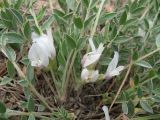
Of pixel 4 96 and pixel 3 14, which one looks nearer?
pixel 3 14

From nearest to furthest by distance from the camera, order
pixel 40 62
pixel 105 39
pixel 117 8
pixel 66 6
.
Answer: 1. pixel 40 62
2. pixel 105 39
3. pixel 66 6
4. pixel 117 8

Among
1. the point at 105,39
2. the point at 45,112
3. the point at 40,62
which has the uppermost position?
the point at 105,39

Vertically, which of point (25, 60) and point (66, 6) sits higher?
point (66, 6)

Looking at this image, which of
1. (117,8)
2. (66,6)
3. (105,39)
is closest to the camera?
(105,39)

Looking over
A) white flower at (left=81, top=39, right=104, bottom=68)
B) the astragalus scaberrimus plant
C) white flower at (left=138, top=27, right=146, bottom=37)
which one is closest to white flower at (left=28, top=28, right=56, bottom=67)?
the astragalus scaberrimus plant

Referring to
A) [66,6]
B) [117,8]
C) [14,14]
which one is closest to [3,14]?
[14,14]

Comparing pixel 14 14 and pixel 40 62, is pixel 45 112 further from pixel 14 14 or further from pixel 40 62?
pixel 14 14

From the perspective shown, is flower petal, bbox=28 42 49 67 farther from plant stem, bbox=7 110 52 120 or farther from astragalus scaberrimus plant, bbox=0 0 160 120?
plant stem, bbox=7 110 52 120

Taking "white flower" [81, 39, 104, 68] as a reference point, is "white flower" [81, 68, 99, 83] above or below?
Result: below

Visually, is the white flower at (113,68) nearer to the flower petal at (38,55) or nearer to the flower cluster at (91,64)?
the flower cluster at (91,64)
